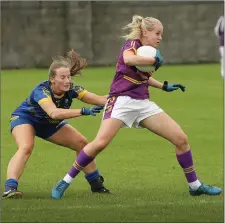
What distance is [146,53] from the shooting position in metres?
9.59

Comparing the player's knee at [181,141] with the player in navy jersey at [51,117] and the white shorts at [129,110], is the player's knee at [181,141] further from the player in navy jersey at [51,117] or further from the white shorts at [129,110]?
the player in navy jersey at [51,117]

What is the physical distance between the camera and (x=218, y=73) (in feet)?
99.6

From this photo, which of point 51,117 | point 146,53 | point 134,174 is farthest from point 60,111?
point 134,174

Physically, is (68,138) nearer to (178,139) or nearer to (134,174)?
(178,139)

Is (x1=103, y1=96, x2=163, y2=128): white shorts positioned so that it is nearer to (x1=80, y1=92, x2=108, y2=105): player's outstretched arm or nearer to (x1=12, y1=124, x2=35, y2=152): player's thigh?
(x1=80, y1=92, x2=108, y2=105): player's outstretched arm

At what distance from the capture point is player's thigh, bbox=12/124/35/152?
33.0ft

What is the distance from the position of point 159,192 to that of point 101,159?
122 inches

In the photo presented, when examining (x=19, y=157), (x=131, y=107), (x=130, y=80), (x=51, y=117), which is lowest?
(x=19, y=157)

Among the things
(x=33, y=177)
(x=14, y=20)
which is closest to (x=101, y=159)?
(x=33, y=177)

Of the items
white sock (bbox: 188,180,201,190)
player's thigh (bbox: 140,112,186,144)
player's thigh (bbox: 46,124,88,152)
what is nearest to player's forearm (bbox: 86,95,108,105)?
player's thigh (bbox: 46,124,88,152)

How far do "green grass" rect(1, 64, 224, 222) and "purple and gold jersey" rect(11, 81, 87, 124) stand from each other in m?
0.82

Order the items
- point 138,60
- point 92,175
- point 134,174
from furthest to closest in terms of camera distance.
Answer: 1. point 134,174
2. point 92,175
3. point 138,60

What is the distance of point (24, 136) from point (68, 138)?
0.51 metres

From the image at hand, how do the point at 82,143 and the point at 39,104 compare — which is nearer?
the point at 39,104
